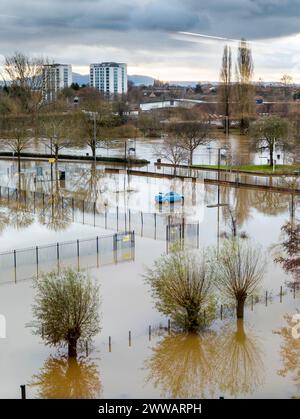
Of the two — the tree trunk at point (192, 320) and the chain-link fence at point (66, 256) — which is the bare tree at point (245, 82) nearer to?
the chain-link fence at point (66, 256)

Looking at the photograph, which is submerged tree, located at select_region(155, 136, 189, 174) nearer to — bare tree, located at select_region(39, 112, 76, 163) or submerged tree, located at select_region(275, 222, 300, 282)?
bare tree, located at select_region(39, 112, 76, 163)

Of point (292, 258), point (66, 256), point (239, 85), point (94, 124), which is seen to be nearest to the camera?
point (292, 258)

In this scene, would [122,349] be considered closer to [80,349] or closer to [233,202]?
[80,349]

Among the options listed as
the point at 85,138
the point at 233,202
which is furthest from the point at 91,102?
the point at 233,202

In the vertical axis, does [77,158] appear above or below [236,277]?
above

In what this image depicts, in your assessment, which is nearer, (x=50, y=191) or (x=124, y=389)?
(x=124, y=389)

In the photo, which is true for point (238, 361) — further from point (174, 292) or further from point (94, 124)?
point (94, 124)

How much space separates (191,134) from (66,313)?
7.20 m

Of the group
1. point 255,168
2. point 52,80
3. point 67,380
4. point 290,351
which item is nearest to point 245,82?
point 255,168

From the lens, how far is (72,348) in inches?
105

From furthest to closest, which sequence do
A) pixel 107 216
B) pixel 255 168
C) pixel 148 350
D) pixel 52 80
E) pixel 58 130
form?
pixel 58 130 < pixel 255 168 < pixel 52 80 < pixel 107 216 < pixel 148 350

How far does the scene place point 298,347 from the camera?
8.75ft
